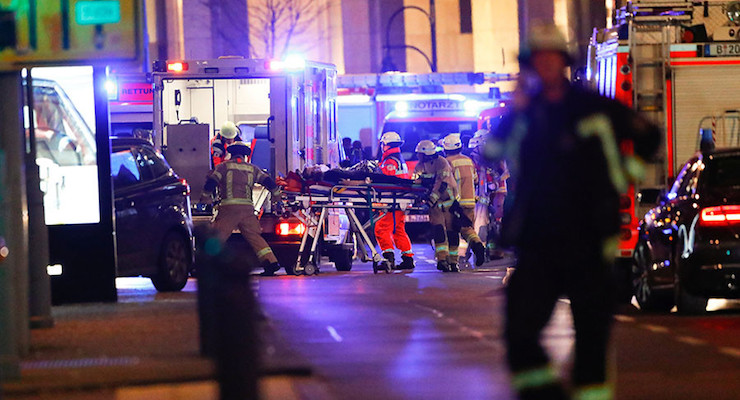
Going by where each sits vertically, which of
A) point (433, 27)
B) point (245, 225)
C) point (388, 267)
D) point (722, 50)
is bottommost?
point (388, 267)

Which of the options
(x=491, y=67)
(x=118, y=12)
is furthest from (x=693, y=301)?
(x=491, y=67)

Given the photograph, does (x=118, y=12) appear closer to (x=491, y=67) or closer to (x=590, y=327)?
(x=590, y=327)

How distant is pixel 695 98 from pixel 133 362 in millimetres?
7083

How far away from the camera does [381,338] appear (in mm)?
10609

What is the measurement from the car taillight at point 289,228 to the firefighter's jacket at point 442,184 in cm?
167

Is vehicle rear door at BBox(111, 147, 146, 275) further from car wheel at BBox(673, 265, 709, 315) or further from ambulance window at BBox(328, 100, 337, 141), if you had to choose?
ambulance window at BBox(328, 100, 337, 141)

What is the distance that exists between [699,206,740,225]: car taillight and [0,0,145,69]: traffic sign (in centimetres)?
465

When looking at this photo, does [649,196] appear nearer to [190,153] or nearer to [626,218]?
[626,218]

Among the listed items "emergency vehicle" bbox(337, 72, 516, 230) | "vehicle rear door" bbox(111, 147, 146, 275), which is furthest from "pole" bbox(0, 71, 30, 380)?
"emergency vehicle" bbox(337, 72, 516, 230)

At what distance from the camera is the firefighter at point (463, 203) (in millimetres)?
18672

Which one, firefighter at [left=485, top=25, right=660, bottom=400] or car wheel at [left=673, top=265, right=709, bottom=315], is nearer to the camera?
firefighter at [left=485, top=25, right=660, bottom=400]

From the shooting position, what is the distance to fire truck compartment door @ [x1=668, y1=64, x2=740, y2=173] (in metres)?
14.1

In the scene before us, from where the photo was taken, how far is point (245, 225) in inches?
683

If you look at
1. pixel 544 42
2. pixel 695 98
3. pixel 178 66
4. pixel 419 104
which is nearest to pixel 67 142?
pixel 695 98
